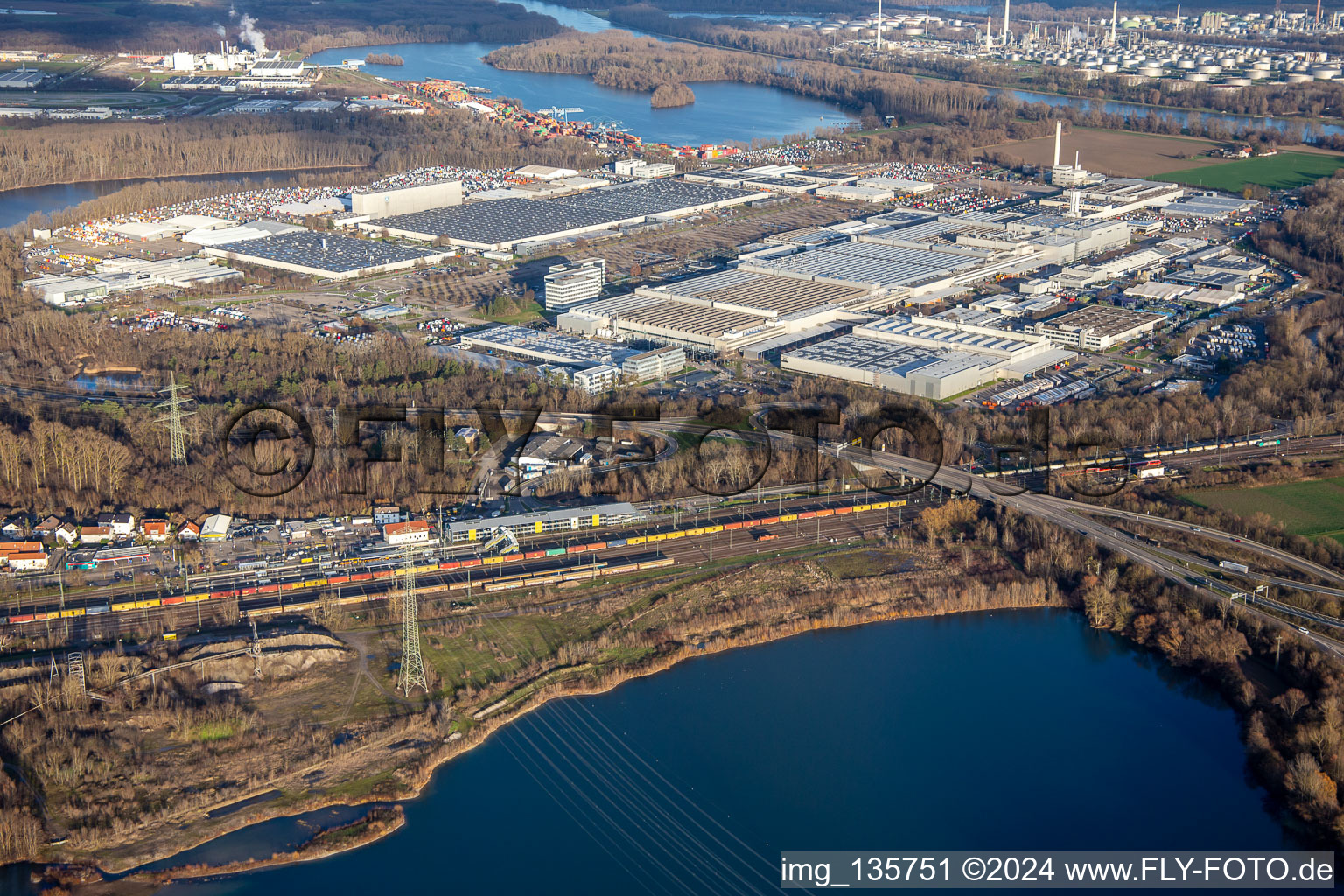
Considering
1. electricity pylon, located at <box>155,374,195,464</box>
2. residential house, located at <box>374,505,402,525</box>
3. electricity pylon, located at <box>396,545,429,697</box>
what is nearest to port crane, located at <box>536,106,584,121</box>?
electricity pylon, located at <box>155,374,195,464</box>

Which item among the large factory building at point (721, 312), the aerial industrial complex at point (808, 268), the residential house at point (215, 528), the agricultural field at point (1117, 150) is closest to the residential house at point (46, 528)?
the residential house at point (215, 528)

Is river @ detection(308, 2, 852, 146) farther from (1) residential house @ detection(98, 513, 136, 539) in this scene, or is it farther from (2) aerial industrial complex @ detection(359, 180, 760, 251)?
(1) residential house @ detection(98, 513, 136, 539)

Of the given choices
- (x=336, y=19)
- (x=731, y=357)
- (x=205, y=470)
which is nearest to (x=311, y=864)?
(x=205, y=470)

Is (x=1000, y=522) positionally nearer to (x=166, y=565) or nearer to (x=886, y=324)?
(x=886, y=324)

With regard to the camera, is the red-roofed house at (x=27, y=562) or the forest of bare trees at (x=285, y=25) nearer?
the red-roofed house at (x=27, y=562)

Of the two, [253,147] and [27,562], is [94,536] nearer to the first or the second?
[27,562]

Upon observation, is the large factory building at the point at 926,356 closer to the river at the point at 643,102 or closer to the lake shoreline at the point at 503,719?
the lake shoreline at the point at 503,719
